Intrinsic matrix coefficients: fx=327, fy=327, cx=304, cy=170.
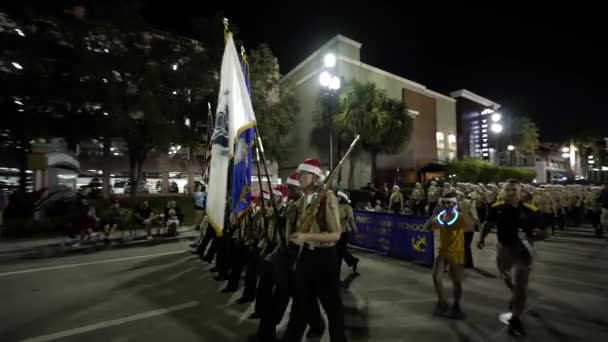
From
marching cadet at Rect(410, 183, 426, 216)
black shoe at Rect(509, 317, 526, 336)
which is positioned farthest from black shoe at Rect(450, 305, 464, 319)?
marching cadet at Rect(410, 183, 426, 216)

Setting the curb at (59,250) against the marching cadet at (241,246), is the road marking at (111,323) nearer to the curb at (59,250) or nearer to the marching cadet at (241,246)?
the marching cadet at (241,246)

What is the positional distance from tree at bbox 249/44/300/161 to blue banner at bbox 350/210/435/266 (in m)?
12.3

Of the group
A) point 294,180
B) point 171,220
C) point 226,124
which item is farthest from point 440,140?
point 294,180

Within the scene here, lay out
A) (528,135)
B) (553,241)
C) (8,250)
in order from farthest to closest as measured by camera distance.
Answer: (528,135), (553,241), (8,250)

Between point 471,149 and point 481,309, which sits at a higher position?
point 471,149

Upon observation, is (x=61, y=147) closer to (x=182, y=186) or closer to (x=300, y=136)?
(x=182, y=186)

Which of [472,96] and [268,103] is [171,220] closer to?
[268,103]

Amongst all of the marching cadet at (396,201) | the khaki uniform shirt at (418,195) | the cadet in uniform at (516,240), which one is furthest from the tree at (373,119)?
the cadet in uniform at (516,240)

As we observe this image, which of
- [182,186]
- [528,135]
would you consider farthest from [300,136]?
[528,135]

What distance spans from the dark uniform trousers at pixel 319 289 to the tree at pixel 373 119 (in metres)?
20.7

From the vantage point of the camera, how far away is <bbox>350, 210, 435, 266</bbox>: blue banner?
755 cm

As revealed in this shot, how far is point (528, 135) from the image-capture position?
4250cm

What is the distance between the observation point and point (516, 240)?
420 centimetres

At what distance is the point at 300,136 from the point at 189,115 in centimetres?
1289
